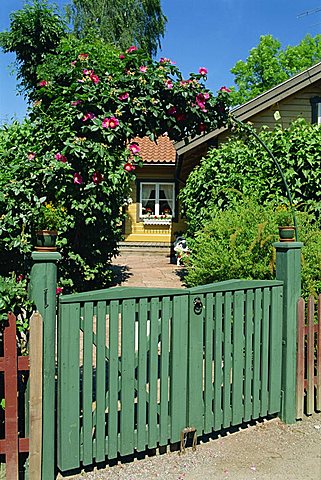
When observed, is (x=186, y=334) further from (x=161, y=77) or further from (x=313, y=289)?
(x=161, y=77)

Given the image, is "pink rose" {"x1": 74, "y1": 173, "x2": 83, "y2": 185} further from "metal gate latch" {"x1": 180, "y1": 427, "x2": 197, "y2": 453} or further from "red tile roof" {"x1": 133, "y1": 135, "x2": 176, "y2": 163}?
"red tile roof" {"x1": 133, "y1": 135, "x2": 176, "y2": 163}

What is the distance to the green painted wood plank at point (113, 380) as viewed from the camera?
326 centimetres

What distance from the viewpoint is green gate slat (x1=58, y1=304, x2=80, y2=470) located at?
122 inches

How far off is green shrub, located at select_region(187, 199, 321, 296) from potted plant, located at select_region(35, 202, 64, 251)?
188 centimetres

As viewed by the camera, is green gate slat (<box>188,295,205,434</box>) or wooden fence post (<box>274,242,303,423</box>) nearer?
green gate slat (<box>188,295,205,434</box>)

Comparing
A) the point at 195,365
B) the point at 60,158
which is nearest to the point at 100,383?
the point at 195,365

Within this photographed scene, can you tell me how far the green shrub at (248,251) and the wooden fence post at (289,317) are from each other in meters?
0.92

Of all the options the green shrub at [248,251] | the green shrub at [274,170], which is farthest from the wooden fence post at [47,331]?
the green shrub at [274,170]

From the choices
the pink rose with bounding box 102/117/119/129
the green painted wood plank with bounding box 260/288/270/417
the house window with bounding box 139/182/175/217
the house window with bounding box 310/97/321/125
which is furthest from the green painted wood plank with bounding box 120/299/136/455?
the house window with bounding box 139/182/175/217

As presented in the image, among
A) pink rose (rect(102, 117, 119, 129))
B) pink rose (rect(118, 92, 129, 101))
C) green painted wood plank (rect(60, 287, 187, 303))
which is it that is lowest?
green painted wood plank (rect(60, 287, 187, 303))

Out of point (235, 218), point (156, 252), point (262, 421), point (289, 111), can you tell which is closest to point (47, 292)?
point (262, 421)

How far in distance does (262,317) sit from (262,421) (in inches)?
38.4

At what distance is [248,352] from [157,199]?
14.4 m

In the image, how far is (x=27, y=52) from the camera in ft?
31.4
